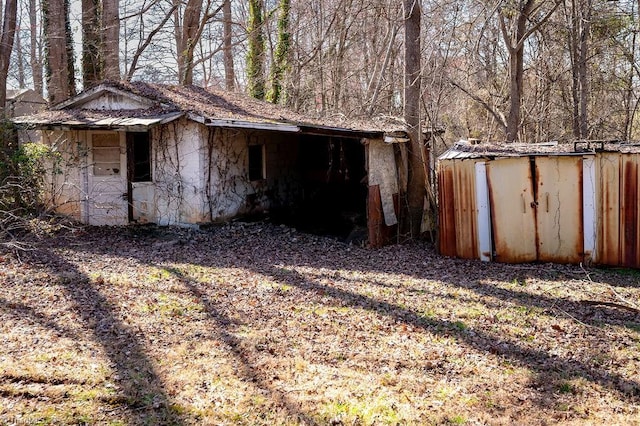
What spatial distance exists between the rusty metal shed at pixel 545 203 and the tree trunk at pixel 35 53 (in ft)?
75.8

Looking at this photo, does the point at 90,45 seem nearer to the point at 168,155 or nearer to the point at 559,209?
the point at 168,155

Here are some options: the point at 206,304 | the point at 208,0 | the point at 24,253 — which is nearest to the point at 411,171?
the point at 206,304

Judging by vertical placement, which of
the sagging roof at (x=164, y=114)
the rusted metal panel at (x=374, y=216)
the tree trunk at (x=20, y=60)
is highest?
the tree trunk at (x=20, y=60)

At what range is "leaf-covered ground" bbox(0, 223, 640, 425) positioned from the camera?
4520mm

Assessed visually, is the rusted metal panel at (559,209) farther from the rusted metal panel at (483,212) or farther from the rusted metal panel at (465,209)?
the rusted metal panel at (465,209)

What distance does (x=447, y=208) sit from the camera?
10.7m

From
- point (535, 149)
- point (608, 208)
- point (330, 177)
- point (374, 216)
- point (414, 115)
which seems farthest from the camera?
point (330, 177)

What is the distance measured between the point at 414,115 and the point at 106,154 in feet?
22.2

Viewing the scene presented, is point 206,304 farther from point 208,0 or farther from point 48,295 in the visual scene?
point 208,0

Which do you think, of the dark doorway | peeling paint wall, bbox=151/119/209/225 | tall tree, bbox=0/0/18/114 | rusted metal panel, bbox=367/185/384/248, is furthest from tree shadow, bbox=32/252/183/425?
the dark doorway

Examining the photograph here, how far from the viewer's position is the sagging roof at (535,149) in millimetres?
9555

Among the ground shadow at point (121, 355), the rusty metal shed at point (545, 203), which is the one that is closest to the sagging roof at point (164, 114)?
the rusty metal shed at point (545, 203)

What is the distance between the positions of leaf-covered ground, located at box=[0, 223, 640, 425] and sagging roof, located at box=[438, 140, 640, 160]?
1.88 m

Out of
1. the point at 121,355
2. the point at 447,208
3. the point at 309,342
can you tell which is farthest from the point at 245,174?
the point at 121,355
